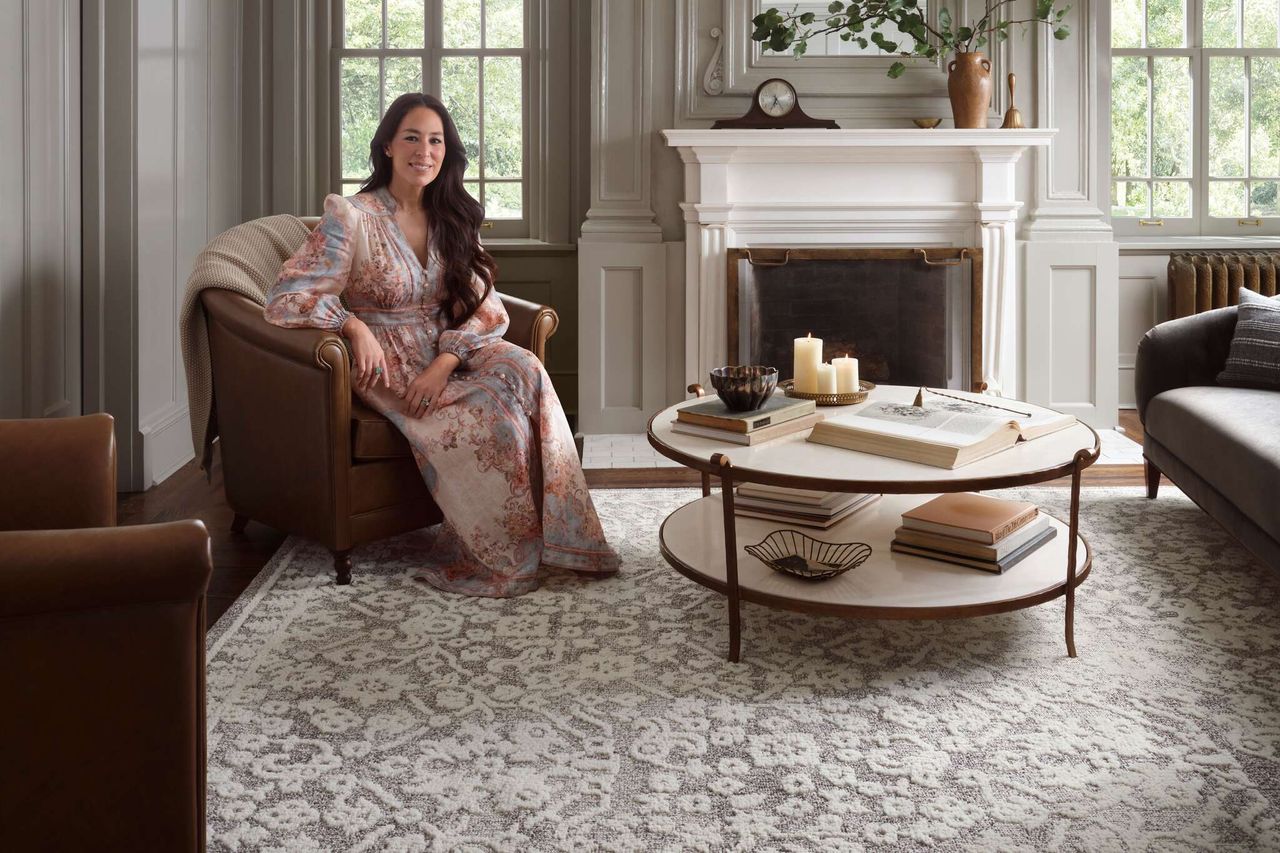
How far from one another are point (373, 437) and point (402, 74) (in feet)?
9.28

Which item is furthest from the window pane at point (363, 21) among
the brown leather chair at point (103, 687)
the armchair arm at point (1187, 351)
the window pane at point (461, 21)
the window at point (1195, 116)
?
the brown leather chair at point (103, 687)

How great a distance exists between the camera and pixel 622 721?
206 cm

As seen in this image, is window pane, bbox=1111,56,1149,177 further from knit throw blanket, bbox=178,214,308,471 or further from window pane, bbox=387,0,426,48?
knit throw blanket, bbox=178,214,308,471

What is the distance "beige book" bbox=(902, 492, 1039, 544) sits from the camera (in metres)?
2.44

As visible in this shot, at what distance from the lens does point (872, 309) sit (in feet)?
15.4

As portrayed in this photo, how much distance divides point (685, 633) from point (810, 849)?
0.90 meters

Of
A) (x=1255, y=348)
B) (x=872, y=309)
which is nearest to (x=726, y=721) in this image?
(x=1255, y=348)

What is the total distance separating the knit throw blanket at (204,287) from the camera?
10.2 feet

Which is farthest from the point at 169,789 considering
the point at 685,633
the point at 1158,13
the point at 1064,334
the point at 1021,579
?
the point at 1158,13

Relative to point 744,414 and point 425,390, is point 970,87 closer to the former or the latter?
point 744,414

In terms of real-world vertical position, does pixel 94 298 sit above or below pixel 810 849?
above

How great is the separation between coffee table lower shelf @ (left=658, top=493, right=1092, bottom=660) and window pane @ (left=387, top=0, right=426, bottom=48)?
3.28m

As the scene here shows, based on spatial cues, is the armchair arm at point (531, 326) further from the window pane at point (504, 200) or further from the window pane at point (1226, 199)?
the window pane at point (1226, 199)

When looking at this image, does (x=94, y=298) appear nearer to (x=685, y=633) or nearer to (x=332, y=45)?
(x=332, y=45)
